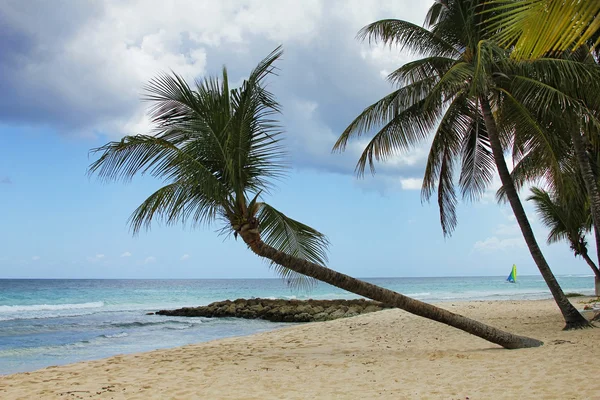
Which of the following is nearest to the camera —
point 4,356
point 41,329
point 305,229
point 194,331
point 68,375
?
point 68,375

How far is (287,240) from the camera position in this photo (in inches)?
332

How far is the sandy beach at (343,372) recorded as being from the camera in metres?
5.78

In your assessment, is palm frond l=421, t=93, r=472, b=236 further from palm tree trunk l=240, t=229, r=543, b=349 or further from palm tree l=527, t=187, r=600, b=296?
palm tree l=527, t=187, r=600, b=296

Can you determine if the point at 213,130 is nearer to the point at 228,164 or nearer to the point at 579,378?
the point at 228,164

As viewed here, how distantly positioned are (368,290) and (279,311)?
46.6 feet

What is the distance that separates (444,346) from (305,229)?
3217 mm

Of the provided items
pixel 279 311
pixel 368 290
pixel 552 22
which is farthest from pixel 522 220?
pixel 279 311

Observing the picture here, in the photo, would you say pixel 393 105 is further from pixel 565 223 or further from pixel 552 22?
pixel 565 223

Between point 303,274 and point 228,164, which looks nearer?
point 228,164

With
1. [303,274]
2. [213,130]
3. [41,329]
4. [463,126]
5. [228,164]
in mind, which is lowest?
[41,329]

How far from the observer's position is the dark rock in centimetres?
2073

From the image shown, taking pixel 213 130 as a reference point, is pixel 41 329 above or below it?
below

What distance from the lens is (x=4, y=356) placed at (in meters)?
12.4

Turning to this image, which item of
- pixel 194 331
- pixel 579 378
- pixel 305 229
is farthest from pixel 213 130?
pixel 194 331
